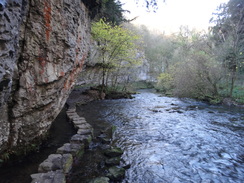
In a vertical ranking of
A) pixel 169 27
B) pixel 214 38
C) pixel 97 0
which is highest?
pixel 169 27

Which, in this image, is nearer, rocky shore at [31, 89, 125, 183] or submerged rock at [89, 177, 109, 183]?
rocky shore at [31, 89, 125, 183]

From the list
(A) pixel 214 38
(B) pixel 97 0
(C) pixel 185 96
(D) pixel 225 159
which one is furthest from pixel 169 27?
(D) pixel 225 159

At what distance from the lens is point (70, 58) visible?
14.4 ft

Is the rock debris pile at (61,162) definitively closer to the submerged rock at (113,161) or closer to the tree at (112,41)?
the submerged rock at (113,161)

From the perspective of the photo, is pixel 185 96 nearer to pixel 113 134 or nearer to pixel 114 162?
pixel 113 134

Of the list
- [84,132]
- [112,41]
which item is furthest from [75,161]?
[112,41]

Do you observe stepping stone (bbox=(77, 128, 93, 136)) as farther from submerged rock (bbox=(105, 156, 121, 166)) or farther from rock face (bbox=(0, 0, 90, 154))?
submerged rock (bbox=(105, 156, 121, 166))

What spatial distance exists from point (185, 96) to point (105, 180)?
14981mm

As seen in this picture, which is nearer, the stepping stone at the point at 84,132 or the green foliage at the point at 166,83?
the stepping stone at the point at 84,132

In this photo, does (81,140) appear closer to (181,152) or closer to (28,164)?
(28,164)

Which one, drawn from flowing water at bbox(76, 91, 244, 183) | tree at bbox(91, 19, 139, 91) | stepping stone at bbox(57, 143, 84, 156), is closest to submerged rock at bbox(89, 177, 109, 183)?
flowing water at bbox(76, 91, 244, 183)

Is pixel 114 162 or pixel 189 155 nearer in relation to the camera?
pixel 114 162

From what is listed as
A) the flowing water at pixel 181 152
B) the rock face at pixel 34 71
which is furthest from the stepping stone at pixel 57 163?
the flowing water at pixel 181 152

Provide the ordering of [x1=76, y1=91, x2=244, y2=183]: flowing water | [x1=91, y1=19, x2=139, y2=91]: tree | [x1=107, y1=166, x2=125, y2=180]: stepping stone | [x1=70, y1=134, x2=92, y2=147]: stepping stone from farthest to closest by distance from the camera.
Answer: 1. [x1=91, y1=19, x2=139, y2=91]: tree
2. [x1=70, y1=134, x2=92, y2=147]: stepping stone
3. [x1=76, y1=91, x2=244, y2=183]: flowing water
4. [x1=107, y1=166, x2=125, y2=180]: stepping stone
